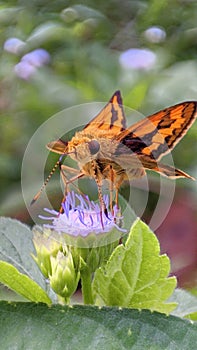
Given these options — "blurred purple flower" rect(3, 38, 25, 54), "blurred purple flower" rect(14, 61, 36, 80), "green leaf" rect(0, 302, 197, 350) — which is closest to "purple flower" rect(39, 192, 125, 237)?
"green leaf" rect(0, 302, 197, 350)

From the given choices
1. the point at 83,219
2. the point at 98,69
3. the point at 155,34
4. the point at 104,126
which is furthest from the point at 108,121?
the point at 155,34

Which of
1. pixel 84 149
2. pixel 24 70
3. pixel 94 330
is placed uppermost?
pixel 24 70

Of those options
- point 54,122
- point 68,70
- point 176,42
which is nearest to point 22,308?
point 54,122

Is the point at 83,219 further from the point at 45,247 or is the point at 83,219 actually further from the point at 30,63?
the point at 30,63

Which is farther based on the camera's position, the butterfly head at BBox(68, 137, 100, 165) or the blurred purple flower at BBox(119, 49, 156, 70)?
the blurred purple flower at BBox(119, 49, 156, 70)

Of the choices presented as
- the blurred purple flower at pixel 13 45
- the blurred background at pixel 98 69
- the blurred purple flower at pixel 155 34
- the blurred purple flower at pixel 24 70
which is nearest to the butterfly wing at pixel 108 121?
the blurred background at pixel 98 69

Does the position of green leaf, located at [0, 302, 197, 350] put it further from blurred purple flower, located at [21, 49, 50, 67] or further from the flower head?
blurred purple flower, located at [21, 49, 50, 67]

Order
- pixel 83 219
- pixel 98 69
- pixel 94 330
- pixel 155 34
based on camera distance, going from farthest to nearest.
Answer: pixel 155 34 < pixel 98 69 < pixel 83 219 < pixel 94 330
